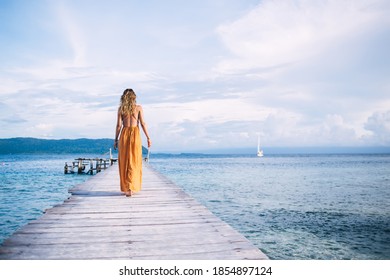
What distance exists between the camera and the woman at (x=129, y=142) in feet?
18.1

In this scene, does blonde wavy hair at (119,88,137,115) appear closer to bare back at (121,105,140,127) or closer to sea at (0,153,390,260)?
bare back at (121,105,140,127)

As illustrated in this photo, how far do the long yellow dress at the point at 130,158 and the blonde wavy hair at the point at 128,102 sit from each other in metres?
0.34

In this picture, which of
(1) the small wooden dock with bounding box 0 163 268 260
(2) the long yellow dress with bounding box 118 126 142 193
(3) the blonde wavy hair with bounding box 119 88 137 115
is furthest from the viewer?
(3) the blonde wavy hair with bounding box 119 88 137 115

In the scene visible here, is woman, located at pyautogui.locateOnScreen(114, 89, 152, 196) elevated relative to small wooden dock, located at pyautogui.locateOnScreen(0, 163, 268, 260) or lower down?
elevated

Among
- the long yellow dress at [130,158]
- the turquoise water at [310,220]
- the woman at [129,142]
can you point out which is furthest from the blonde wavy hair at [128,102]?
the turquoise water at [310,220]

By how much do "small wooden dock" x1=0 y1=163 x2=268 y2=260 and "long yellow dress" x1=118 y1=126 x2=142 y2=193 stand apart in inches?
34.4

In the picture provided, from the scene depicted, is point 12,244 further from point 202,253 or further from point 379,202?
A: point 379,202

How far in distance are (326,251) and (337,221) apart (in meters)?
3.95

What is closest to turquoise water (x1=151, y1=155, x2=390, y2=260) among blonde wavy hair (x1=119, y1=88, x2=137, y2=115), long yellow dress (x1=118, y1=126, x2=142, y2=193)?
long yellow dress (x1=118, y1=126, x2=142, y2=193)

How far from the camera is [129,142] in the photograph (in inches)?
220

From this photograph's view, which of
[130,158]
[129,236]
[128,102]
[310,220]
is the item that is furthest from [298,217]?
[129,236]

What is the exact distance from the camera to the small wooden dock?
256 cm

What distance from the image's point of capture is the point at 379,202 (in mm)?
15758
